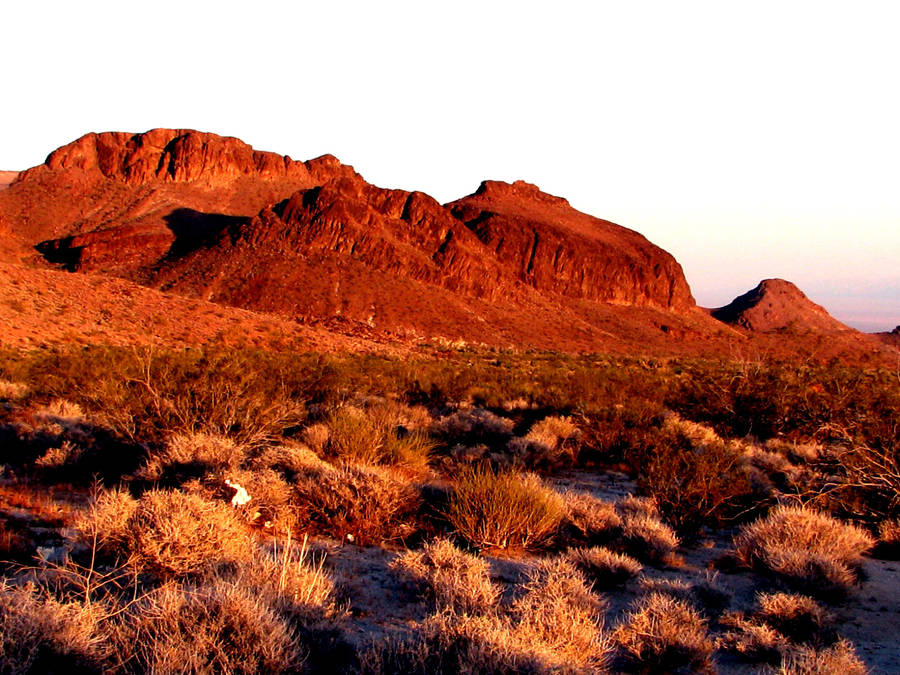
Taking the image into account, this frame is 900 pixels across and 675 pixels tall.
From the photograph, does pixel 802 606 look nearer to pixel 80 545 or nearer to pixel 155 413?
pixel 80 545

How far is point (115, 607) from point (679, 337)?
81325 millimetres

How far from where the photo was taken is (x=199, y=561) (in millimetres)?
4535

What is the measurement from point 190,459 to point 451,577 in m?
3.76

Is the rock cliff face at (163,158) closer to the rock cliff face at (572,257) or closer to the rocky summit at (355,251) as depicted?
the rocky summit at (355,251)

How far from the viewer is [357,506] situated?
6.30 meters

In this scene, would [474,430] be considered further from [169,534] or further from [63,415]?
[169,534]

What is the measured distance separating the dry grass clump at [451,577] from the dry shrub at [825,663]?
74.8 inches

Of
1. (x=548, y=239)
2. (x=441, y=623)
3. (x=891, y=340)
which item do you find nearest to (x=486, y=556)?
(x=441, y=623)

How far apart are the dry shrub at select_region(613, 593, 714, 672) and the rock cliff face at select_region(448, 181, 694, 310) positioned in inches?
3252

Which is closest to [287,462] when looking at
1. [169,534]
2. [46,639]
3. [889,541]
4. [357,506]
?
[357,506]

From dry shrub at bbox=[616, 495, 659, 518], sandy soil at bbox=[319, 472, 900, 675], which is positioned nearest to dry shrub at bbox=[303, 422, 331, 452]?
sandy soil at bbox=[319, 472, 900, 675]

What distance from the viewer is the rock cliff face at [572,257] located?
294ft

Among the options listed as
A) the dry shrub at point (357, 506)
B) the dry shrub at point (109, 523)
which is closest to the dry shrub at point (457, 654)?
the dry shrub at point (109, 523)

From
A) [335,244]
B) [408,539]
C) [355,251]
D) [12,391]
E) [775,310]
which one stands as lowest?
[12,391]
